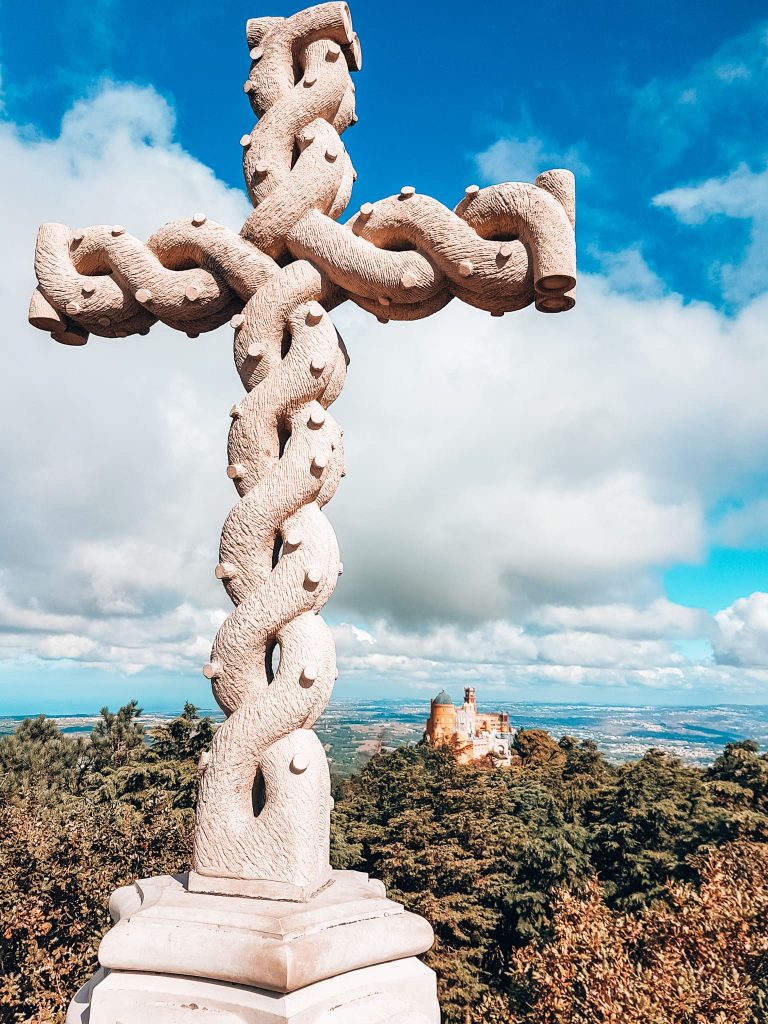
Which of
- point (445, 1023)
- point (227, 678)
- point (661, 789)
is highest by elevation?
point (227, 678)

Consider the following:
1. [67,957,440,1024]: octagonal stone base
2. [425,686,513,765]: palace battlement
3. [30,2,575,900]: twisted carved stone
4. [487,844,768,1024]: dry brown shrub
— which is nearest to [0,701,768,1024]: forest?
[487,844,768,1024]: dry brown shrub

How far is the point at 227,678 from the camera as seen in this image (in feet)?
7.70

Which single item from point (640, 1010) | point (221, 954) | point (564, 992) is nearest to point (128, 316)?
point (221, 954)

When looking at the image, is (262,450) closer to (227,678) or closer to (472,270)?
(227,678)

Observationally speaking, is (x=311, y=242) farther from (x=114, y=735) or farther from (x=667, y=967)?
(x=114, y=735)

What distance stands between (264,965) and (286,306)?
2.20 m

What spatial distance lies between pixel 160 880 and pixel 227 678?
765 mm

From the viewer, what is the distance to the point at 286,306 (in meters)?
2.73

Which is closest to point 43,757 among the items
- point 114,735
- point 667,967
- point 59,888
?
point 114,735

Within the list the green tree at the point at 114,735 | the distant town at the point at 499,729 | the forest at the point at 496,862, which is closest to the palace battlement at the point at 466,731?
the distant town at the point at 499,729

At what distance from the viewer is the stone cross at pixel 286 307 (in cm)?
222

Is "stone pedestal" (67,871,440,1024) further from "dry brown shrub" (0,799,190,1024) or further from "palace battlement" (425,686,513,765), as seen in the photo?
"palace battlement" (425,686,513,765)

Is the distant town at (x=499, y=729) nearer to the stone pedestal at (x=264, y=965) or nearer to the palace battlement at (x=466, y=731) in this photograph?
the palace battlement at (x=466, y=731)

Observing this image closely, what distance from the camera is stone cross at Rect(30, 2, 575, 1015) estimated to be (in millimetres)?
2217
